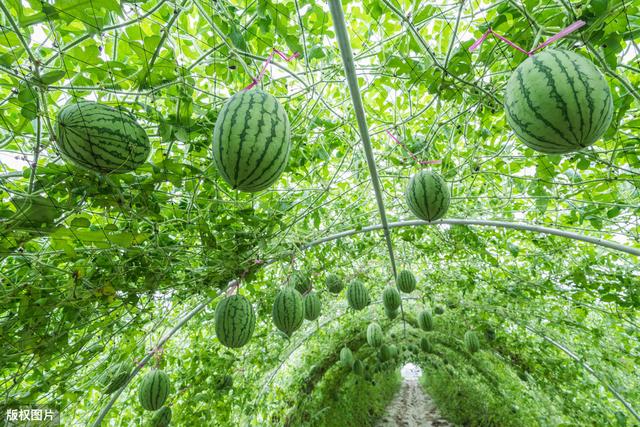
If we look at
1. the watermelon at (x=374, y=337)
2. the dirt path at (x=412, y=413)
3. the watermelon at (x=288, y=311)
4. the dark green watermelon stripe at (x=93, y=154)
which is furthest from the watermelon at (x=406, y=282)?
the dirt path at (x=412, y=413)

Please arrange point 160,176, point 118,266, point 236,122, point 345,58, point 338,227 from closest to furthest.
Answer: point 236,122 → point 345,58 → point 160,176 → point 118,266 → point 338,227

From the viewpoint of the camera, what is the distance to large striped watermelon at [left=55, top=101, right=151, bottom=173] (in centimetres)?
135

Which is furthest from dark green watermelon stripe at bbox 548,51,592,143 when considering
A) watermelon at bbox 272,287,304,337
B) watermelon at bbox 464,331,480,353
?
watermelon at bbox 464,331,480,353

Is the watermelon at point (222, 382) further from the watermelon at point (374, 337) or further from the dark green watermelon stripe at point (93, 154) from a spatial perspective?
the dark green watermelon stripe at point (93, 154)

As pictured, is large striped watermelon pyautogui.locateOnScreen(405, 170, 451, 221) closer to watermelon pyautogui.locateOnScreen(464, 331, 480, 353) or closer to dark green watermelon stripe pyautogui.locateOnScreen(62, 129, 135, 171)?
dark green watermelon stripe pyautogui.locateOnScreen(62, 129, 135, 171)

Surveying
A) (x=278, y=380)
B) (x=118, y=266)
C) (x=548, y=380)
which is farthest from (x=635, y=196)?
(x=278, y=380)

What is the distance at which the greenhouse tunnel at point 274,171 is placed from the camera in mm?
1413

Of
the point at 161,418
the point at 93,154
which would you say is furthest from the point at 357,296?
the point at 93,154

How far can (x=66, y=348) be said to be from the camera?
2.84 m

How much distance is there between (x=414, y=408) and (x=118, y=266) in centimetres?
2025

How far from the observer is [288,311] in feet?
9.47

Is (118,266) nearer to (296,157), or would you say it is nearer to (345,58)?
(296,157)

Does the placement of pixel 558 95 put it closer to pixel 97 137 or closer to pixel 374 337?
pixel 97 137

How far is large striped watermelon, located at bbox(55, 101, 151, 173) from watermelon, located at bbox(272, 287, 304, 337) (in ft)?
5.87
